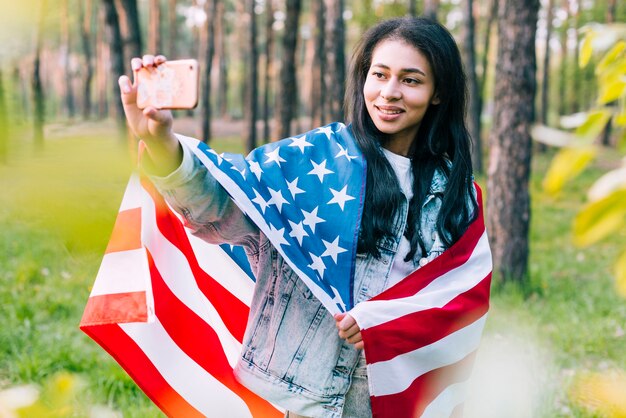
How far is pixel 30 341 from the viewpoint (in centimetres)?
469

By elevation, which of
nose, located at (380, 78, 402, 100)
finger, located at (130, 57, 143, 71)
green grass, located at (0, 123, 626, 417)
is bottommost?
green grass, located at (0, 123, 626, 417)

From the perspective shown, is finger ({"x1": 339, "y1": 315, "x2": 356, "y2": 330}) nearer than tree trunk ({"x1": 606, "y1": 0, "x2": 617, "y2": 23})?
Yes

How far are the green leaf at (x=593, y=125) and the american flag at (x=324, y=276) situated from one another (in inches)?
59.3

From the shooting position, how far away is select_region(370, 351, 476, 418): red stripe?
7.04 ft

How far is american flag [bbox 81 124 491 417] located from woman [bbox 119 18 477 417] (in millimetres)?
55

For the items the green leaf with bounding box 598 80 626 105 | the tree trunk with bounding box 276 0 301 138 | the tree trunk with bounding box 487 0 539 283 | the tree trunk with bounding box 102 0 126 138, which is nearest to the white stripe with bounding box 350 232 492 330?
the green leaf with bounding box 598 80 626 105

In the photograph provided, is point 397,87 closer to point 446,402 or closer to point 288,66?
point 446,402

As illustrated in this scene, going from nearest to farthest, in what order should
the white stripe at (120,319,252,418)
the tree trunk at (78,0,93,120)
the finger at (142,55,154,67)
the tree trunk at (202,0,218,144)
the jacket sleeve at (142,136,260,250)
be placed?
1. the tree trunk at (78,0,93,120)
2. the finger at (142,55,154,67)
3. the jacket sleeve at (142,136,260,250)
4. the white stripe at (120,319,252,418)
5. the tree trunk at (202,0,218,144)

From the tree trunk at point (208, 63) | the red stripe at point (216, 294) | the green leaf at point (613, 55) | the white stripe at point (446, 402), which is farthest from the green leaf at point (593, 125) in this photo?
the tree trunk at point (208, 63)

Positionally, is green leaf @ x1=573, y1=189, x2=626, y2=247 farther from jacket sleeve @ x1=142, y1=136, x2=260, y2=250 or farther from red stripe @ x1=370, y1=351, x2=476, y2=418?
red stripe @ x1=370, y1=351, x2=476, y2=418

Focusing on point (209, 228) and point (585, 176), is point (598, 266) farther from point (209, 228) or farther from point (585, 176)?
point (585, 176)

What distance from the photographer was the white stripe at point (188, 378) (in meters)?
2.58

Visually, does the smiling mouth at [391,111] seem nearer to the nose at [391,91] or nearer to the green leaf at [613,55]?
the nose at [391,91]

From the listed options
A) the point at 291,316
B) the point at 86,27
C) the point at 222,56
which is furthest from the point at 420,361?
the point at 222,56
